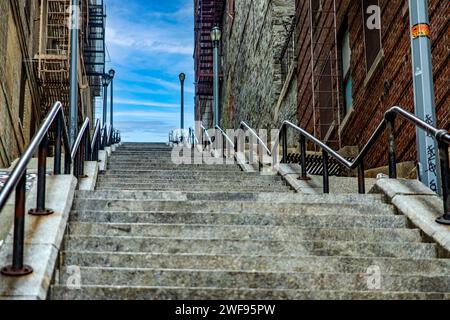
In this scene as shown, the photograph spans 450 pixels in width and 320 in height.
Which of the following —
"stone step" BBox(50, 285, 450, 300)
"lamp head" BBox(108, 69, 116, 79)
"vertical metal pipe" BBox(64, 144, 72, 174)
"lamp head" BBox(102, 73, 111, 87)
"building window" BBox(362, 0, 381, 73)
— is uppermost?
"lamp head" BBox(108, 69, 116, 79)

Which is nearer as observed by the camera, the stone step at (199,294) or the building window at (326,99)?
the stone step at (199,294)

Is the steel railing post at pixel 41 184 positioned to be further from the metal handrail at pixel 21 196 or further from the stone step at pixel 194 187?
the stone step at pixel 194 187

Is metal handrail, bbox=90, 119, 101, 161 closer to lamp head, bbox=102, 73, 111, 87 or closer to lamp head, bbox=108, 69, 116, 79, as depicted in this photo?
lamp head, bbox=102, 73, 111, 87

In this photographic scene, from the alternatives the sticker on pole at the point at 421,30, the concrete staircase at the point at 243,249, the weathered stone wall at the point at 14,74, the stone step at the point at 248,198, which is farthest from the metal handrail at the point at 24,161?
the weathered stone wall at the point at 14,74

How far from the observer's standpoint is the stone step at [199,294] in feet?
12.9

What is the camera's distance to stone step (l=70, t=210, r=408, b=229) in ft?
18.1

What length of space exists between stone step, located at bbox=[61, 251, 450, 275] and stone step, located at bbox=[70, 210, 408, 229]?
906 mm

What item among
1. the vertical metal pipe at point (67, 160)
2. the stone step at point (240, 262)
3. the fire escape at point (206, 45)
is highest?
the fire escape at point (206, 45)

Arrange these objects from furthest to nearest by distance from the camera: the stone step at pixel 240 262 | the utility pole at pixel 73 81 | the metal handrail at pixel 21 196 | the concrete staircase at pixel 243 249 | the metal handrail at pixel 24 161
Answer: the utility pole at pixel 73 81
the stone step at pixel 240 262
the concrete staircase at pixel 243 249
the metal handrail at pixel 21 196
the metal handrail at pixel 24 161

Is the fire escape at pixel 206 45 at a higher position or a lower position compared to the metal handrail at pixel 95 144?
higher

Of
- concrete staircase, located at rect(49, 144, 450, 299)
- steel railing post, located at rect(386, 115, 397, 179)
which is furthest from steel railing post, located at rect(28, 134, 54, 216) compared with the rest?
steel railing post, located at rect(386, 115, 397, 179)

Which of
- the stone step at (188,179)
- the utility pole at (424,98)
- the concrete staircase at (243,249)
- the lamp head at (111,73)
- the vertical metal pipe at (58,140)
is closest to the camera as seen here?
the concrete staircase at (243,249)

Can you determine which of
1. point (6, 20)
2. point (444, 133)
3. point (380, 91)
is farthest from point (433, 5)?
point (6, 20)
